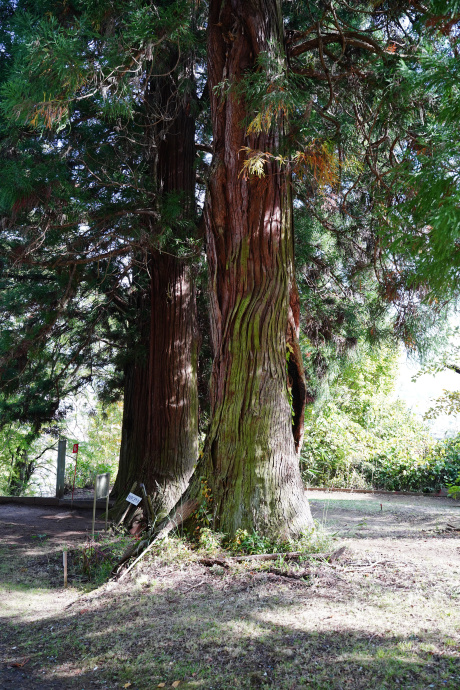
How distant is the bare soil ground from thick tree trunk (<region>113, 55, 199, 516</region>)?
213 cm

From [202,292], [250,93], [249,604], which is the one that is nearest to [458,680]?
[249,604]

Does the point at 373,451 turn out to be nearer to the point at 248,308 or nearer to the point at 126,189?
the point at 248,308

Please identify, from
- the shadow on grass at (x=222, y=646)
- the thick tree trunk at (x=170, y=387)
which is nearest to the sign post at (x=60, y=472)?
the thick tree trunk at (x=170, y=387)

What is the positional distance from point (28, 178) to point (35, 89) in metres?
1.37

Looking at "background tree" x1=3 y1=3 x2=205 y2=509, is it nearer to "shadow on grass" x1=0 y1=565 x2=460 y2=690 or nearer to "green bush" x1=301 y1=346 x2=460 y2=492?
"shadow on grass" x1=0 y1=565 x2=460 y2=690

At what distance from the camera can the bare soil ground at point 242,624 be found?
2.92 m

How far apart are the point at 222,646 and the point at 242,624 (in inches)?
11.3

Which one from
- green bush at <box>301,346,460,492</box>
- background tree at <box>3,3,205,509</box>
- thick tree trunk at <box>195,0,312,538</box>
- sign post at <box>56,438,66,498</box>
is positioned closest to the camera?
background tree at <box>3,3,205,509</box>

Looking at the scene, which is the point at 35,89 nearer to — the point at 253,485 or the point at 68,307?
the point at 253,485

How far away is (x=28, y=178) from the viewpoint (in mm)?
5832

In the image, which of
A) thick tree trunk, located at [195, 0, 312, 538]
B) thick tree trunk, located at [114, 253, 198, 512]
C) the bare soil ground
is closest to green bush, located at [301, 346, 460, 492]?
thick tree trunk, located at [114, 253, 198, 512]

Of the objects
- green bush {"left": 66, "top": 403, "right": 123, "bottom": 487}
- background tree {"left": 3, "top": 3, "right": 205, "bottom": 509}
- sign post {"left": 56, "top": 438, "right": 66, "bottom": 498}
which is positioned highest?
background tree {"left": 3, "top": 3, "right": 205, "bottom": 509}

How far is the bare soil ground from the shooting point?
9.59 ft

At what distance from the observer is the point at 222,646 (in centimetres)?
323
